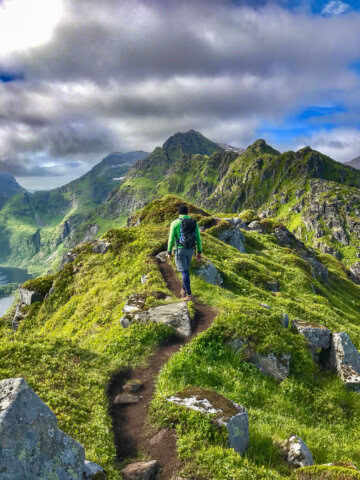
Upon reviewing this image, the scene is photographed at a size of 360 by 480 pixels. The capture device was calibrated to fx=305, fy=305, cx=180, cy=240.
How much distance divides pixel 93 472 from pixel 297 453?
18.2ft

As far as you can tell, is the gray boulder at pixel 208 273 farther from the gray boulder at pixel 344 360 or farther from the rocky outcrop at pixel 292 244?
the rocky outcrop at pixel 292 244

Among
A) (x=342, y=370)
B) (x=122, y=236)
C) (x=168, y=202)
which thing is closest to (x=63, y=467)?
(x=342, y=370)

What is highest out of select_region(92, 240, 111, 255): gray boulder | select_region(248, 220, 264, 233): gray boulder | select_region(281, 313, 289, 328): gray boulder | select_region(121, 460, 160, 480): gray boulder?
select_region(248, 220, 264, 233): gray boulder

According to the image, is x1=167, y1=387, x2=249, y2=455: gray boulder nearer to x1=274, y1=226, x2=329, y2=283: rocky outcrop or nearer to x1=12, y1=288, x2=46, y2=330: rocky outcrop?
x1=12, y1=288, x2=46, y2=330: rocky outcrop

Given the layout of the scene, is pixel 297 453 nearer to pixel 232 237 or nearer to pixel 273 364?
pixel 273 364

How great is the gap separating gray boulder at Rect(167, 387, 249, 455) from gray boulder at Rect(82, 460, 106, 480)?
3.08 meters

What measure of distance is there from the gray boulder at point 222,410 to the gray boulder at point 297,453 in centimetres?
116

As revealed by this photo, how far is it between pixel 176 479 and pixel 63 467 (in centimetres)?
270

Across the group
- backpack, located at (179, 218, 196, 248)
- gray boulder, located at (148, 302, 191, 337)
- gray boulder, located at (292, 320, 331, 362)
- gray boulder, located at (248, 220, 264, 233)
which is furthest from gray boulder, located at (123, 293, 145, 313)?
gray boulder, located at (248, 220, 264, 233)

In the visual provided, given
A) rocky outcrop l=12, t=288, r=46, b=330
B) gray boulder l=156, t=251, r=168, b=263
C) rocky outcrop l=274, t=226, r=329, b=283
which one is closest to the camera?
gray boulder l=156, t=251, r=168, b=263

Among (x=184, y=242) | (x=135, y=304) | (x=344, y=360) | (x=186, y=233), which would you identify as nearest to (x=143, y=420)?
(x=135, y=304)

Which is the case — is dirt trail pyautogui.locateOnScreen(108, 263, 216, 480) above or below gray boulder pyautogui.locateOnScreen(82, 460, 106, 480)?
below

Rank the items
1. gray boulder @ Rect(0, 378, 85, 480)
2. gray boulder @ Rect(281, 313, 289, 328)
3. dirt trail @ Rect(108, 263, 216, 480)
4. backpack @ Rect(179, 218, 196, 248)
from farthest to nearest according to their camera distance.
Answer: backpack @ Rect(179, 218, 196, 248)
gray boulder @ Rect(281, 313, 289, 328)
dirt trail @ Rect(108, 263, 216, 480)
gray boulder @ Rect(0, 378, 85, 480)

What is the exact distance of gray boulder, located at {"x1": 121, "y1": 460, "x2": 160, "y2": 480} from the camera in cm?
734
